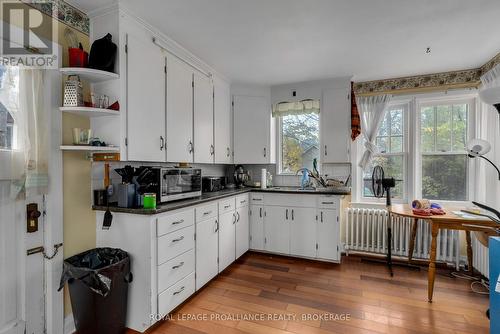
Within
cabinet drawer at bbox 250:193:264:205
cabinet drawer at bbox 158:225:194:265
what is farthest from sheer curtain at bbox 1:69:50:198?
cabinet drawer at bbox 250:193:264:205

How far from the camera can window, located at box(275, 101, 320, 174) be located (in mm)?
3689

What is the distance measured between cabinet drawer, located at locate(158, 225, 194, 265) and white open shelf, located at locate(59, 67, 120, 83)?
131 cm

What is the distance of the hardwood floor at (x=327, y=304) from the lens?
1925mm

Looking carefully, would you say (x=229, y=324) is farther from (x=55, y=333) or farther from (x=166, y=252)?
(x=55, y=333)

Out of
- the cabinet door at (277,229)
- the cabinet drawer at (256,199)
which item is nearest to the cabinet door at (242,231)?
the cabinet drawer at (256,199)

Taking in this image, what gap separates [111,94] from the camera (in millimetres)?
1929

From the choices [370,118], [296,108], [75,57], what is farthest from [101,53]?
[370,118]

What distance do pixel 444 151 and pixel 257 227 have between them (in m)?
2.71

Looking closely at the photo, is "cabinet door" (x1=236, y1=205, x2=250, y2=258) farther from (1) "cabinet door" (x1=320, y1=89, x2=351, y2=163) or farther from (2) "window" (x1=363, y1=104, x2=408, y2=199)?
(2) "window" (x1=363, y1=104, x2=408, y2=199)

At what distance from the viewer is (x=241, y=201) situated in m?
3.22

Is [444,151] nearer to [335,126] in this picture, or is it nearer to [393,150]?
[393,150]

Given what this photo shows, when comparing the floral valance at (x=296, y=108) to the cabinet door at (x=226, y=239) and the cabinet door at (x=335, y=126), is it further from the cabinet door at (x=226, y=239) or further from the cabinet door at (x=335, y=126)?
the cabinet door at (x=226, y=239)

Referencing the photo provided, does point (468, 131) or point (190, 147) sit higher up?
point (468, 131)
